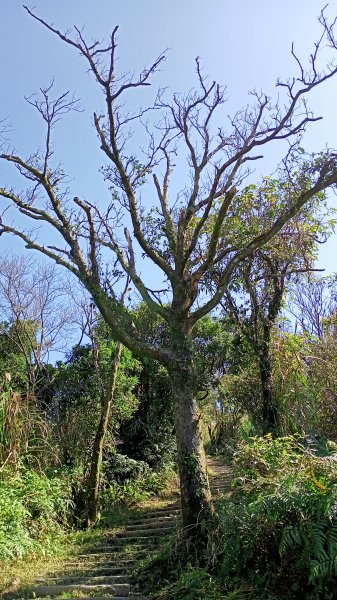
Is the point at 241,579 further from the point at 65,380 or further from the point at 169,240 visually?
the point at 65,380

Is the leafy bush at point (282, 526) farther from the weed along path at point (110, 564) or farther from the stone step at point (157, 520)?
the stone step at point (157, 520)

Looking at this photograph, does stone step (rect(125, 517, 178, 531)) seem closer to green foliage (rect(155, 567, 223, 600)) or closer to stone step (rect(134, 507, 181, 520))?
stone step (rect(134, 507, 181, 520))

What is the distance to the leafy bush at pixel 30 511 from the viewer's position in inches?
291

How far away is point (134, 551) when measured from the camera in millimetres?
8461

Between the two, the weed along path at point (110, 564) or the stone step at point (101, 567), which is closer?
the weed along path at point (110, 564)

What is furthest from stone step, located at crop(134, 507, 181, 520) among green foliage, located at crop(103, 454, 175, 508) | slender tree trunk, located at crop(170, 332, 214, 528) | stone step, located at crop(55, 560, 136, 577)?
slender tree trunk, located at crop(170, 332, 214, 528)

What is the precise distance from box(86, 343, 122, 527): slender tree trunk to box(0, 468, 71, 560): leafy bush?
2.02 ft

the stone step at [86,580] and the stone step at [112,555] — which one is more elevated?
the stone step at [112,555]

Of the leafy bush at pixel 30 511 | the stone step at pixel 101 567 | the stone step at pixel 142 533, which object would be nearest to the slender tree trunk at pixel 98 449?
the leafy bush at pixel 30 511

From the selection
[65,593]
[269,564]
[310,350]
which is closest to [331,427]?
[310,350]

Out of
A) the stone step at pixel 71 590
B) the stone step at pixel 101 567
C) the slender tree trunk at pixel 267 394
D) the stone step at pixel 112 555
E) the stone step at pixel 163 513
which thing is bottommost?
the stone step at pixel 71 590

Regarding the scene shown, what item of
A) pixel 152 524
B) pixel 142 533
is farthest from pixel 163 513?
pixel 142 533

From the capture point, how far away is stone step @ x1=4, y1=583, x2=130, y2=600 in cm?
654

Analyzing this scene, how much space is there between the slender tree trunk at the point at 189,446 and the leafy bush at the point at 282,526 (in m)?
0.85
